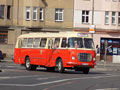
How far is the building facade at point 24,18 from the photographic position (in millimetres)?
51625

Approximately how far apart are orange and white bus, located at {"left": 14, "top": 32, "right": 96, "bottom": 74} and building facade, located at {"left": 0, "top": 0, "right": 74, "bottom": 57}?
72.5 ft

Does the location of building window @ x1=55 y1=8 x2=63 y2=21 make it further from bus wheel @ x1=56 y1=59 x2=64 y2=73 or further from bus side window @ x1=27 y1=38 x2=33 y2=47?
bus wheel @ x1=56 y1=59 x2=64 y2=73

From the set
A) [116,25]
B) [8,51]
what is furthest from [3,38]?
[116,25]

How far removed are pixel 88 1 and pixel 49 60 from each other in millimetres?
27105

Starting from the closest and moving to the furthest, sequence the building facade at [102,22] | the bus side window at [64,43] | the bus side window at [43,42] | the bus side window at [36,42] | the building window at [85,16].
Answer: the bus side window at [64,43] < the bus side window at [43,42] < the bus side window at [36,42] < the building facade at [102,22] < the building window at [85,16]

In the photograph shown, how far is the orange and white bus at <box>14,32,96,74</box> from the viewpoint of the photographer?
2622 cm

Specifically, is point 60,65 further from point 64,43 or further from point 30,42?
point 30,42

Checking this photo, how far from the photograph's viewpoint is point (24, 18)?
52.2m

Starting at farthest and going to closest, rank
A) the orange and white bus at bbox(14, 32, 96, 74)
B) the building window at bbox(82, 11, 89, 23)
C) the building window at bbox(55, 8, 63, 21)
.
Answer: the building window at bbox(82, 11, 89, 23) → the building window at bbox(55, 8, 63, 21) → the orange and white bus at bbox(14, 32, 96, 74)

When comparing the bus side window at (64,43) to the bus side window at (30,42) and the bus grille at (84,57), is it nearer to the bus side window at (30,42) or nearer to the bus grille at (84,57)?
the bus grille at (84,57)

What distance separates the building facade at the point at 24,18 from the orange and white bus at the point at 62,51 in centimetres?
2211

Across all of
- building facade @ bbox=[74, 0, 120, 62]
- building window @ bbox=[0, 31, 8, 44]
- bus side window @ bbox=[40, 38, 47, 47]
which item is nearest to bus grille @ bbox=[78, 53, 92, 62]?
bus side window @ bbox=[40, 38, 47, 47]

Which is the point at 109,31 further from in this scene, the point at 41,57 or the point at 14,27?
the point at 41,57

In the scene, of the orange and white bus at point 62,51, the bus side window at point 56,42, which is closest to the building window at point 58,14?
the orange and white bus at point 62,51
